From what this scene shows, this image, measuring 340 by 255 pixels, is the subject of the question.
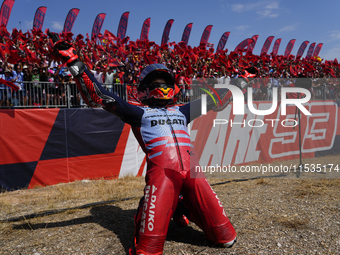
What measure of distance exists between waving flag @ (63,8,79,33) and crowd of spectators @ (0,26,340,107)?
992 cm

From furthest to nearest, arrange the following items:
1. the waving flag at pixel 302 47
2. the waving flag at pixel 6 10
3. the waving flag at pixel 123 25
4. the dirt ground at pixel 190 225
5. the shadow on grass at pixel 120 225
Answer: the waving flag at pixel 302 47 < the waving flag at pixel 123 25 < the waving flag at pixel 6 10 < the shadow on grass at pixel 120 225 < the dirt ground at pixel 190 225

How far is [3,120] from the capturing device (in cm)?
728

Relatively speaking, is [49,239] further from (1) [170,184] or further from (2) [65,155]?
(2) [65,155]

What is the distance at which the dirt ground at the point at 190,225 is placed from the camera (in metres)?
3.38

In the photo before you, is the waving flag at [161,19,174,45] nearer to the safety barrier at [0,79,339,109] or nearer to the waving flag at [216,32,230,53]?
the waving flag at [216,32,230,53]

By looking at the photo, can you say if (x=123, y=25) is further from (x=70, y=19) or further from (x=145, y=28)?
(x=70, y=19)

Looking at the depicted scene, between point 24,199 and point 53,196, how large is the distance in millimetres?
721

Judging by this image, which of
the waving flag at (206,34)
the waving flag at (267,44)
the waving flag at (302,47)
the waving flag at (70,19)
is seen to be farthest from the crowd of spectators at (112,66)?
the waving flag at (302,47)

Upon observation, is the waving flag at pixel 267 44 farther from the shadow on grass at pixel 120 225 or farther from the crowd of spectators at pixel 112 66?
the shadow on grass at pixel 120 225

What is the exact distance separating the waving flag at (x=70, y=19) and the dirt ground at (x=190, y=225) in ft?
58.8

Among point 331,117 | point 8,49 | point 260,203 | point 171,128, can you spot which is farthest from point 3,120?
point 331,117

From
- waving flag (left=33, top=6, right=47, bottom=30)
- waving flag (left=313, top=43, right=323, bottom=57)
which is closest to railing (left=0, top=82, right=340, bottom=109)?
waving flag (left=33, top=6, right=47, bottom=30)

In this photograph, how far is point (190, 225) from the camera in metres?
4.25

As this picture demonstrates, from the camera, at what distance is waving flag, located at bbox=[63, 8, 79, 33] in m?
21.0
